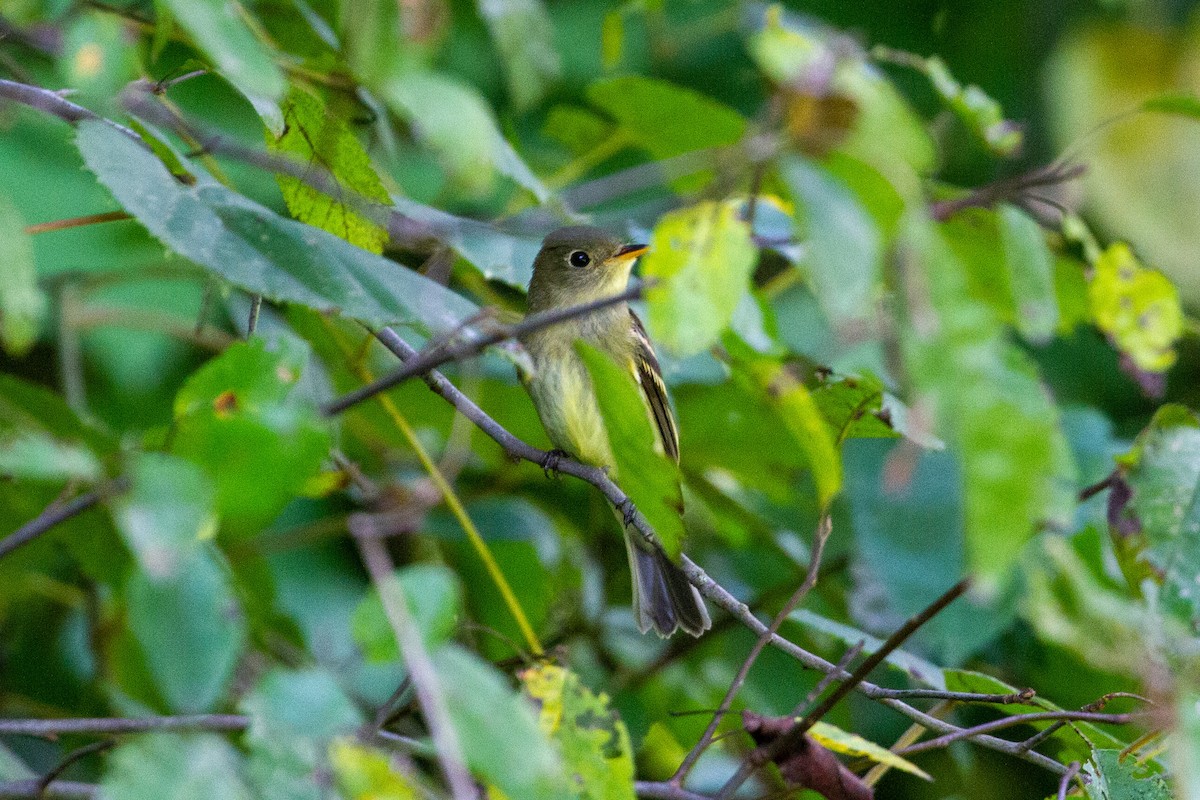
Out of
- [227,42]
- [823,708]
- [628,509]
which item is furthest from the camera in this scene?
[628,509]

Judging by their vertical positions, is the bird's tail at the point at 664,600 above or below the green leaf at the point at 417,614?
below

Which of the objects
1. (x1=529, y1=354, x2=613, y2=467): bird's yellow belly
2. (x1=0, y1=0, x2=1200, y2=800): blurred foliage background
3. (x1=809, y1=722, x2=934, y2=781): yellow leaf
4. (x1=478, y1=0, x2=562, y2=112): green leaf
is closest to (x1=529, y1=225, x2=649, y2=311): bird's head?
(x1=0, y1=0, x2=1200, y2=800): blurred foliage background

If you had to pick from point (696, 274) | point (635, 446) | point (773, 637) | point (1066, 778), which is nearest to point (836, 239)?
point (696, 274)

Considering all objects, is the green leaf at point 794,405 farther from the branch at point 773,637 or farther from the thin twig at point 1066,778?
the thin twig at point 1066,778

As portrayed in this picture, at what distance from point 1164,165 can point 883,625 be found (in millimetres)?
2611

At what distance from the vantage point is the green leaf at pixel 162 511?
1.03 m

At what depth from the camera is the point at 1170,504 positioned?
1585 millimetres

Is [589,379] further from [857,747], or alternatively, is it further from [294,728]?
[294,728]

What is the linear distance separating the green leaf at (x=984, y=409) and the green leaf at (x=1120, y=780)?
3.01ft

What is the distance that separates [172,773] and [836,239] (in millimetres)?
767

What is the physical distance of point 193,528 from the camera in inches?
41.2

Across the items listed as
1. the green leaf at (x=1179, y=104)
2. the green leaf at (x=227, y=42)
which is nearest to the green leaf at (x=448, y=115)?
the green leaf at (x=227, y=42)

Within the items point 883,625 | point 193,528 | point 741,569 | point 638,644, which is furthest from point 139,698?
point 193,528

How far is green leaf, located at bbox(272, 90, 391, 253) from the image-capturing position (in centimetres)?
187
